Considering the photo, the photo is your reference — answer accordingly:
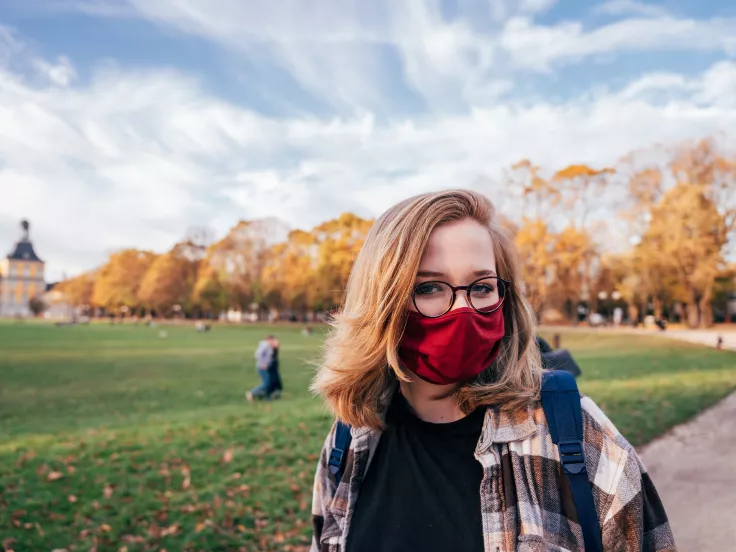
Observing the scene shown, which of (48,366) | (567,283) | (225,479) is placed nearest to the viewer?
(225,479)

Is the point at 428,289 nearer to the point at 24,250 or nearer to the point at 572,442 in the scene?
the point at 572,442

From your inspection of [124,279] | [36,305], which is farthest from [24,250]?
[124,279]

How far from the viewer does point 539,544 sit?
1655 mm

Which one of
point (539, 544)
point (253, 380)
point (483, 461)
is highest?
point (483, 461)

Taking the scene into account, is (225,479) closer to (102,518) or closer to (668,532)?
(102,518)

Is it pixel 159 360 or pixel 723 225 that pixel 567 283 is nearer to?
pixel 723 225

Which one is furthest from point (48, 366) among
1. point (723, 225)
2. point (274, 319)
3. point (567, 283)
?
point (274, 319)

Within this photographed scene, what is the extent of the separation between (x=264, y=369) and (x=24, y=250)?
5741 inches

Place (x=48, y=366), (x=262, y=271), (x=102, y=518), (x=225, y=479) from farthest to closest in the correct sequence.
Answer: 1. (x=262, y=271)
2. (x=48, y=366)
3. (x=225, y=479)
4. (x=102, y=518)

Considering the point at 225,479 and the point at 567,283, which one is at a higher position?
the point at 567,283

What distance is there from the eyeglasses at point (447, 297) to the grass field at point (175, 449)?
46.6 inches

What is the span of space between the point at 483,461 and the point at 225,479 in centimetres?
609

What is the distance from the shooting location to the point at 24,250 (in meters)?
136

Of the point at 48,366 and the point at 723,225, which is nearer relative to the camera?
the point at 48,366
